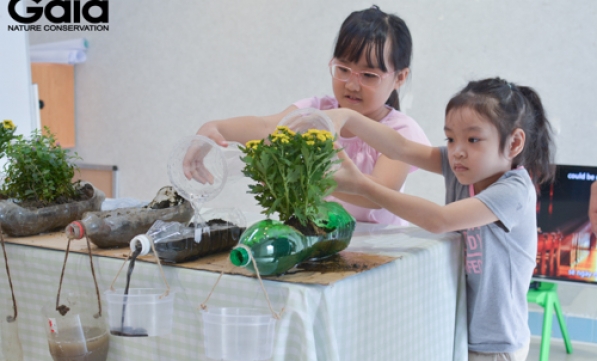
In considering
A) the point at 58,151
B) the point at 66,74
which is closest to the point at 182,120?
the point at 66,74

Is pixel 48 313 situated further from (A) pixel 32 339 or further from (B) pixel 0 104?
(B) pixel 0 104

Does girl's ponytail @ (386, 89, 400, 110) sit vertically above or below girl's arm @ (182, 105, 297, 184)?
above

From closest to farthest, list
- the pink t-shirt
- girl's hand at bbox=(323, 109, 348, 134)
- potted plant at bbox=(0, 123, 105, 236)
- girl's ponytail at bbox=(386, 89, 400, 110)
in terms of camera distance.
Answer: potted plant at bbox=(0, 123, 105, 236), girl's hand at bbox=(323, 109, 348, 134), the pink t-shirt, girl's ponytail at bbox=(386, 89, 400, 110)

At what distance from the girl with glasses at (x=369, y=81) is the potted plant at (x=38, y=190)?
13.1 inches

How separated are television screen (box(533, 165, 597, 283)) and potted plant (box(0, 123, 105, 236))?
5.86ft

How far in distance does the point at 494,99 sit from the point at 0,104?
182cm

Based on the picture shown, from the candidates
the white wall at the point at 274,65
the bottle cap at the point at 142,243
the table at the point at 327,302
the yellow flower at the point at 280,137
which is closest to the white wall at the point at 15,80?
the white wall at the point at 274,65

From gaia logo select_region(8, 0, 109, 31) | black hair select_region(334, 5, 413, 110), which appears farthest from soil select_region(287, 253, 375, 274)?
gaia logo select_region(8, 0, 109, 31)

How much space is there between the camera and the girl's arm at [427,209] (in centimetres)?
117

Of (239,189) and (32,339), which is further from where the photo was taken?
(239,189)

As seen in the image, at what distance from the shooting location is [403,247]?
116cm

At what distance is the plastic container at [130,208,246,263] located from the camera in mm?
969

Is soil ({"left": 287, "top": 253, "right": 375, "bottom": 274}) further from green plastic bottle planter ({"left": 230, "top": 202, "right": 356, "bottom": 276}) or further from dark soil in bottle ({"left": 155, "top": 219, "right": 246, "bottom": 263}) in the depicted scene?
dark soil in bottle ({"left": 155, "top": 219, "right": 246, "bottom": 263})

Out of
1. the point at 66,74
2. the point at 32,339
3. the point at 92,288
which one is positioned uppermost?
the point at 66,74
